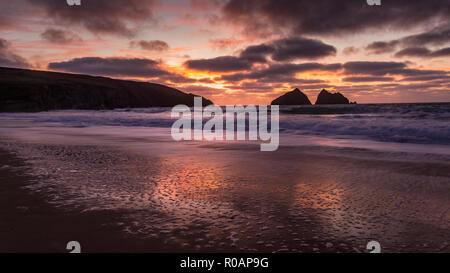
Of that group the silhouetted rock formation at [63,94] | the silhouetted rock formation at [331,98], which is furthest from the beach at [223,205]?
the silhouetted rock formation at [331,98]

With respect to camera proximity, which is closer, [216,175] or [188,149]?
[216,175]

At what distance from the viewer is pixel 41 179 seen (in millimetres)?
4094

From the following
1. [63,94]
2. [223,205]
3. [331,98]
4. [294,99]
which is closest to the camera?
[223,205]

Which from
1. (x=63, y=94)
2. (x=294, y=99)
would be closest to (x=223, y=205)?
(x=63, y=94)

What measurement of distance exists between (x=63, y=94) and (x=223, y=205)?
80222mm

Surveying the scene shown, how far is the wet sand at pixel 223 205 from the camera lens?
7.38 ft

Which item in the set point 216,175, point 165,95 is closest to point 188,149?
point 216,175

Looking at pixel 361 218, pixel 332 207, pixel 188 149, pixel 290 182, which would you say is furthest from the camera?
pixel 188 149

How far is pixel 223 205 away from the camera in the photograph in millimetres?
3078

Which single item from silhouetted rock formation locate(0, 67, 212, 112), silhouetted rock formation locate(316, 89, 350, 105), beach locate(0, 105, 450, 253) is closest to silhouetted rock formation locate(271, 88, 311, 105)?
silhouetted rock formation locate(316, 89, 350, 105)

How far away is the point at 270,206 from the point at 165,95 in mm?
119092

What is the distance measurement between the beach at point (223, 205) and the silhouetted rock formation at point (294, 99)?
100m

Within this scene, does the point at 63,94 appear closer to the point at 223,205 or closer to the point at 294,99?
the point at 294,99
